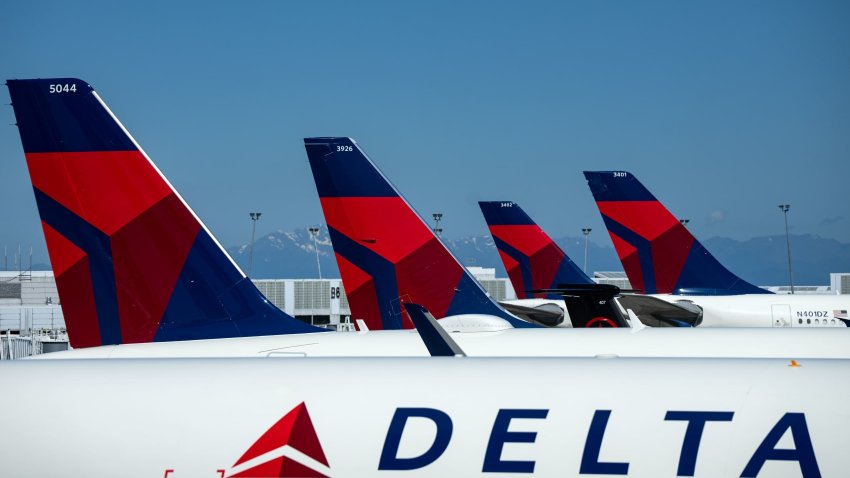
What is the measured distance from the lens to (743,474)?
687cm

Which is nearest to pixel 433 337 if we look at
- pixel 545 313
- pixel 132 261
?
pixel 132 261

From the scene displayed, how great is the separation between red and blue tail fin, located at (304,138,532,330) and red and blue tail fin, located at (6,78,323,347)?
24.6ft

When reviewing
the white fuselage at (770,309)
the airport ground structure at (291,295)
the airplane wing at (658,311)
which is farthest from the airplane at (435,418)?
the airport ground structure at (291,295)

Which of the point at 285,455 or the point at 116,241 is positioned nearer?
the point at 285,455

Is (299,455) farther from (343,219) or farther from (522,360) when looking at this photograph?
(343,219)

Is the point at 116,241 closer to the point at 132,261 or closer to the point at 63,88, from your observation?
the point at 132,261

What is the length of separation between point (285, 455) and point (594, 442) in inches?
90.3

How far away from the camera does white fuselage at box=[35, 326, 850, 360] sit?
16.5 meters

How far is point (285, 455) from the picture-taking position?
25.0 ft

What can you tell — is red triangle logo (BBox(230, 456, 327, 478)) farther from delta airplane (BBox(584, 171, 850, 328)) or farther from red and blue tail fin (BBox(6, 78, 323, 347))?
delta airplane (BBox(584, 171, 850, 328))


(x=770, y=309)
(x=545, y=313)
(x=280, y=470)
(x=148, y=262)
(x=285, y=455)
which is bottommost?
(x=280, y=470)

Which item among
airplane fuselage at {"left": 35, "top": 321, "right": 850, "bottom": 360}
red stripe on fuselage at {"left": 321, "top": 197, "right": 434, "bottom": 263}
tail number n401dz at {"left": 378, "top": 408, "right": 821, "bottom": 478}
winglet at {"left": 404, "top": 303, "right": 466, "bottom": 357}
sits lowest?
tail number n401dz at {"left": 378, "top": 408, "right": 821, "bottom": 478}

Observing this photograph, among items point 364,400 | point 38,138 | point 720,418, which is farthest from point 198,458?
point 38,138

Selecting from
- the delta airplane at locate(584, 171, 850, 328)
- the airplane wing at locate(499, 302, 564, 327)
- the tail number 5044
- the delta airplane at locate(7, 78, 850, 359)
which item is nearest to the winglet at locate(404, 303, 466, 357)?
the delta airplane at locate(7, 78, 850, 359)
